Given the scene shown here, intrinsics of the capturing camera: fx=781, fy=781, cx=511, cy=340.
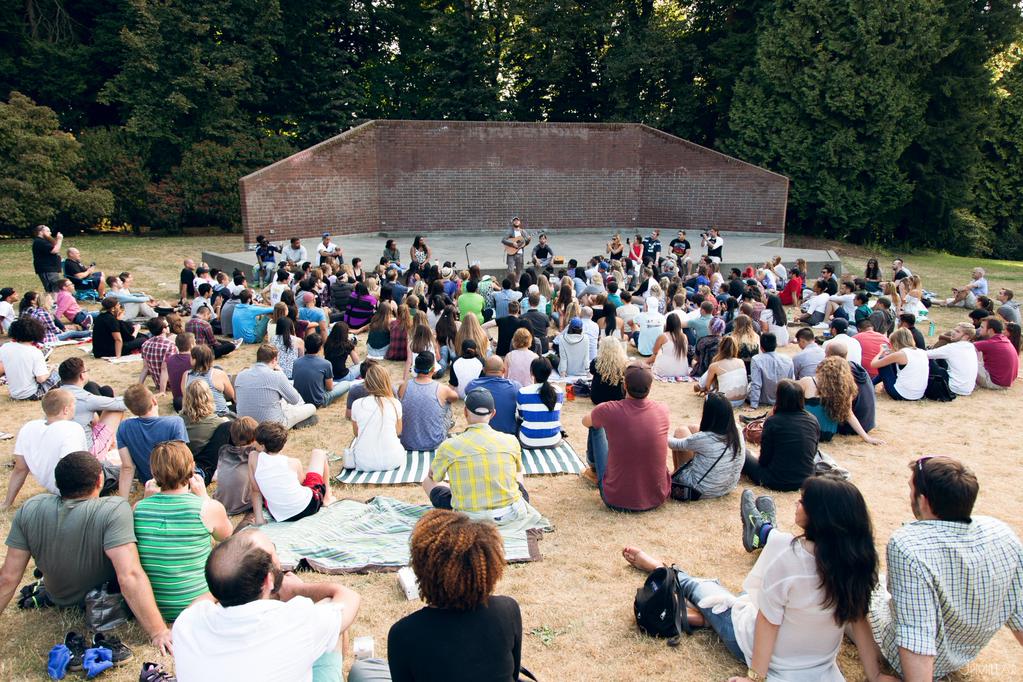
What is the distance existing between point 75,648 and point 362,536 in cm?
214

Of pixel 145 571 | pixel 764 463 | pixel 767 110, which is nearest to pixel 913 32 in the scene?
pixel 767 110

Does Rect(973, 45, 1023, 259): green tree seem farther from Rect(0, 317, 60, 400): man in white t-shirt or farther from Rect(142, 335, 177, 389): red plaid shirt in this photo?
Rect(0, 317, 60, 400): man in white t-shirt

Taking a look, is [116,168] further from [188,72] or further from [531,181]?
[531,181]

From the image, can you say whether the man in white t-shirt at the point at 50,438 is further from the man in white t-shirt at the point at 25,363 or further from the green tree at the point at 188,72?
the green tree at the point at 188,72

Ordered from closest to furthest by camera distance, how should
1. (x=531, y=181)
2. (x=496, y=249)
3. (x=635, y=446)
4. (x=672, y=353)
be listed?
(x=635, y=446), (x=672, y=353), (x=496, y=249), (x=531, y=181)

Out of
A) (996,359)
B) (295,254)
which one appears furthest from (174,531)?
(295,254)

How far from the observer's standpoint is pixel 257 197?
917 inches

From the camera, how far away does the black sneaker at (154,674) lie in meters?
4.26

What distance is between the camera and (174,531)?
4859 mm

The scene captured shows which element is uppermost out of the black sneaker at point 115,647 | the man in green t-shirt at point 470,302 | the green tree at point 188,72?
the green tree at point 188,72

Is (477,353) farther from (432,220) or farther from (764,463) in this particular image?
(432,220)

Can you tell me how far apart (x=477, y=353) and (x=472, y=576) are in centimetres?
689

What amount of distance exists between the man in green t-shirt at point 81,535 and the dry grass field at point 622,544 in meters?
0.42

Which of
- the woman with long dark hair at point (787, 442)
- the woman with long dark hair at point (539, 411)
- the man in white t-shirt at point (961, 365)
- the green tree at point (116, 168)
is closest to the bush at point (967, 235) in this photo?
the man in white t-shirt at point (961, 365)
